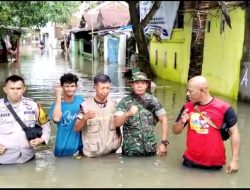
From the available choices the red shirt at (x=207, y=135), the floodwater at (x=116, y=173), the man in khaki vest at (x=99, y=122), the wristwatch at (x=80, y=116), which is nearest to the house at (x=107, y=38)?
the floodwater at (x=116, y=173)

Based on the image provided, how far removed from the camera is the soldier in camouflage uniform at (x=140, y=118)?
527cm

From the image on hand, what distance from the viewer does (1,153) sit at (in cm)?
520

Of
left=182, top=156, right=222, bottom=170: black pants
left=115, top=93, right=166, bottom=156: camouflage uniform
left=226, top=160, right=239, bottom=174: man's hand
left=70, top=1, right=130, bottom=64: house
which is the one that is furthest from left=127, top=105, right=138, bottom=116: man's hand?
left=70, top=1, right=130, bottom=64: house

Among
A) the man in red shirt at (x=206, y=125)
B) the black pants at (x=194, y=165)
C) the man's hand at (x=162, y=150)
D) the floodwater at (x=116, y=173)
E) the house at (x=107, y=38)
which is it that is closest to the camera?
the man in red shirt at (x=206, y=125)

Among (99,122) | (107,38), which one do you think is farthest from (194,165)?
(107,38)

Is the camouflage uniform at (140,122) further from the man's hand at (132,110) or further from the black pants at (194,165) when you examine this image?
the black pants at (194,165)

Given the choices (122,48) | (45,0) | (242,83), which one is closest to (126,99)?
(45,0)

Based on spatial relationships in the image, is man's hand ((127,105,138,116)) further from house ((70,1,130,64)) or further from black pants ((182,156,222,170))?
house ((70,1,130,64))

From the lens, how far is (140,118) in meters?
5.41

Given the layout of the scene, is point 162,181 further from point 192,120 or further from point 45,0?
point 45,0

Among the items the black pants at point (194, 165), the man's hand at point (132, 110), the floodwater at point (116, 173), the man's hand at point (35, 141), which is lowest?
the floodwater at point (116, 173)

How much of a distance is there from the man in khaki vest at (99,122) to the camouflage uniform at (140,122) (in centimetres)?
15

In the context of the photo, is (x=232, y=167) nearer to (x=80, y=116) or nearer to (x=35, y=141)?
(x=80, y=116)

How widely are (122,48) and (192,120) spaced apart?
2099 cm
